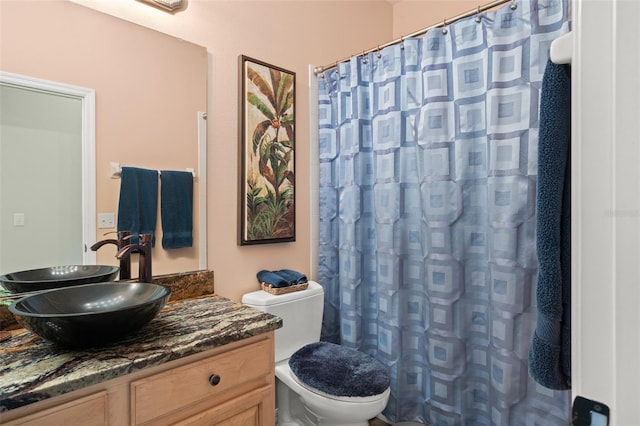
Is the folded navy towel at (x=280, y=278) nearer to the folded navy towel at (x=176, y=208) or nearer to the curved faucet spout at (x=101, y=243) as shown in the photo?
the folded navy towel at (x=176, y=208)

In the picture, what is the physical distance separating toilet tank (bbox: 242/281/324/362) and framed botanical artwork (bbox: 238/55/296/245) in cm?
31

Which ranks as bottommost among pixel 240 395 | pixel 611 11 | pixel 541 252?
pixel 240 395

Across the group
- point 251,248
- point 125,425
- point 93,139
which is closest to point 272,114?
point 251,248

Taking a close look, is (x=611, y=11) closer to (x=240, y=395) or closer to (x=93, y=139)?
(x=240, y=395)

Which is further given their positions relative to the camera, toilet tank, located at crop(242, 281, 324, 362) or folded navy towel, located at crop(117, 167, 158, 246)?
toilet tank, located at crop(242, 281, 324, 362)

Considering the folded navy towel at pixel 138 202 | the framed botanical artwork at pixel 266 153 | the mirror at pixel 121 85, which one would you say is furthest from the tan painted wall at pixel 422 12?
the folded navy towel at pixel 138 202

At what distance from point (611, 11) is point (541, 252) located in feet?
1.24

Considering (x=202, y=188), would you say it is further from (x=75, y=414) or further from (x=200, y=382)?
(x=75, y=414)

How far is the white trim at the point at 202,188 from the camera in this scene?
1604mm

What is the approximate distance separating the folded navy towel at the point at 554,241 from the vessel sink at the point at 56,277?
1379 millimetres

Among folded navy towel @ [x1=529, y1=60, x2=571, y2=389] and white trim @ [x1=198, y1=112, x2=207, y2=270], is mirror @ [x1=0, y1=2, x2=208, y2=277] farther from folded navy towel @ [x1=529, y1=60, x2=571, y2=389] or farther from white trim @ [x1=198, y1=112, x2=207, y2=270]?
folded navy towel @ [x1=529, y1=60, x2=571, y2=389]

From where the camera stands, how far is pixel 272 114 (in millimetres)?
1889

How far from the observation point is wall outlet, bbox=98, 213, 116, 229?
1341 millimetres

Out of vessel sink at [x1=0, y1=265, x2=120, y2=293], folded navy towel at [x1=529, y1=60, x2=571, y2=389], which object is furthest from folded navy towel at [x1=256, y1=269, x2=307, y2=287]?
folded navy towel at [x1=529, y1=60, x2=571, y2=389]
